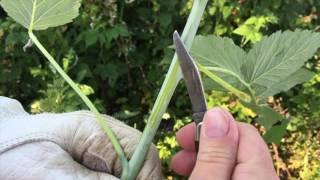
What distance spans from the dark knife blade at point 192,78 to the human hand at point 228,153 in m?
0.02

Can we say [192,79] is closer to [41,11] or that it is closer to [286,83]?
[286,83]

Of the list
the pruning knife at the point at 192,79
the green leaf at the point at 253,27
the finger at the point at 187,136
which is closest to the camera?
the pruning knife at the point at 192,79

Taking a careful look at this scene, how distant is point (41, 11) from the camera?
0.86 m

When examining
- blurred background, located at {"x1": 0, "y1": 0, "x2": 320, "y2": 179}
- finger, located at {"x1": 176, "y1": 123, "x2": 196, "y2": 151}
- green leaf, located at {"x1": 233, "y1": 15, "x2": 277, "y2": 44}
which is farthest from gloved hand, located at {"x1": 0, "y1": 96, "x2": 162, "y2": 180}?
green leaf, located at {"x1": 233, "y1": 15, "x2": 277, "y2": 44}

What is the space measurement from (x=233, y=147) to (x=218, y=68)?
0.12 metres

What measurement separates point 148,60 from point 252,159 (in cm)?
183

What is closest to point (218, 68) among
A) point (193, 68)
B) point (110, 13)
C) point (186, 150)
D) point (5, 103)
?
point (193, 68)

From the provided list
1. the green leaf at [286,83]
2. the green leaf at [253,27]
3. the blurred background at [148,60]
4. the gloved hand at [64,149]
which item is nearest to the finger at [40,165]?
the gloved hand at [64,149]

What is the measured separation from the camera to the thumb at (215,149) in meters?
0.84

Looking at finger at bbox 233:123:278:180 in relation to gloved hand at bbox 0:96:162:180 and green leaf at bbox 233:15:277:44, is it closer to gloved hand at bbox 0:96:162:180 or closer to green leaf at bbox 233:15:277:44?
gloved hand at bbox 0:96:162:180

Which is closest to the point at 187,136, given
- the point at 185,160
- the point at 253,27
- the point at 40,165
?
the point at 185,160

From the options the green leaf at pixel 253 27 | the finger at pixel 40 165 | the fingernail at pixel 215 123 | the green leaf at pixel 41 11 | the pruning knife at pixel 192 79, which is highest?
the green leaf at pixel 41 11

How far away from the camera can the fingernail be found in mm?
Result: 839

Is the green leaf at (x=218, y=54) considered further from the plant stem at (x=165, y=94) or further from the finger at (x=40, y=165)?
the finger at (x=40, y=165)
